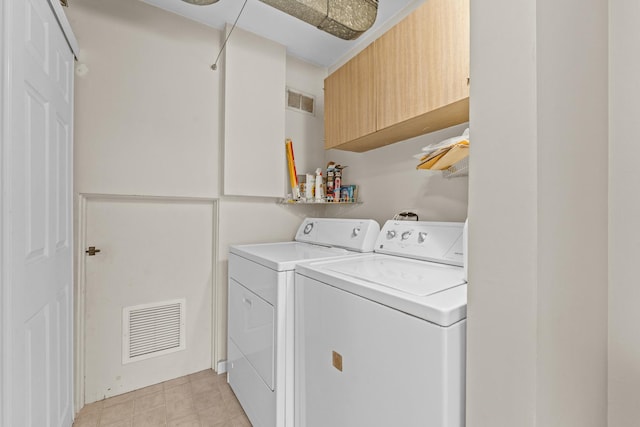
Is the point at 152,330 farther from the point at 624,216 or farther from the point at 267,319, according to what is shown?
the point at 624,216

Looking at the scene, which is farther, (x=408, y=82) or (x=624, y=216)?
(x=408, y=82)

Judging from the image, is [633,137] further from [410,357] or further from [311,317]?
[311,317]

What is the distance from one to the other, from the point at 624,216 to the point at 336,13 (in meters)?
1.69

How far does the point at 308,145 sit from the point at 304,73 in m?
0.71

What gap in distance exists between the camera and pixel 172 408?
1779 millimetres

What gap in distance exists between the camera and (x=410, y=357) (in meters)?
0.82

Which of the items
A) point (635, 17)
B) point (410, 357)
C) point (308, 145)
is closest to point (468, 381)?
point (410, 357)

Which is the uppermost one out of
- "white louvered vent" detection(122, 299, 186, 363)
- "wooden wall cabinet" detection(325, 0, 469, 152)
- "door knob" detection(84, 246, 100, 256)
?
"wooden wall cabinet" detection(325, 0, 469, 152)

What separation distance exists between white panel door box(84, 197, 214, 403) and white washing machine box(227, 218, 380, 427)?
33 cm

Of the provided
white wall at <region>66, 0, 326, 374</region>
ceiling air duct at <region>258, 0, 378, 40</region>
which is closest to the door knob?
white wall at <region>66, 0, 326, 374</region>

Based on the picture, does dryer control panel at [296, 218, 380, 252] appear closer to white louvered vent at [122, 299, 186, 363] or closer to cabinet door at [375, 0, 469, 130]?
cabinet door at [375, 0, 469, 130]

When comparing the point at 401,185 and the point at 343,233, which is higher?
the point at 401,185

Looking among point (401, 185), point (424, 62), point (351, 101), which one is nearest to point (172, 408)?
point (401, 185)
